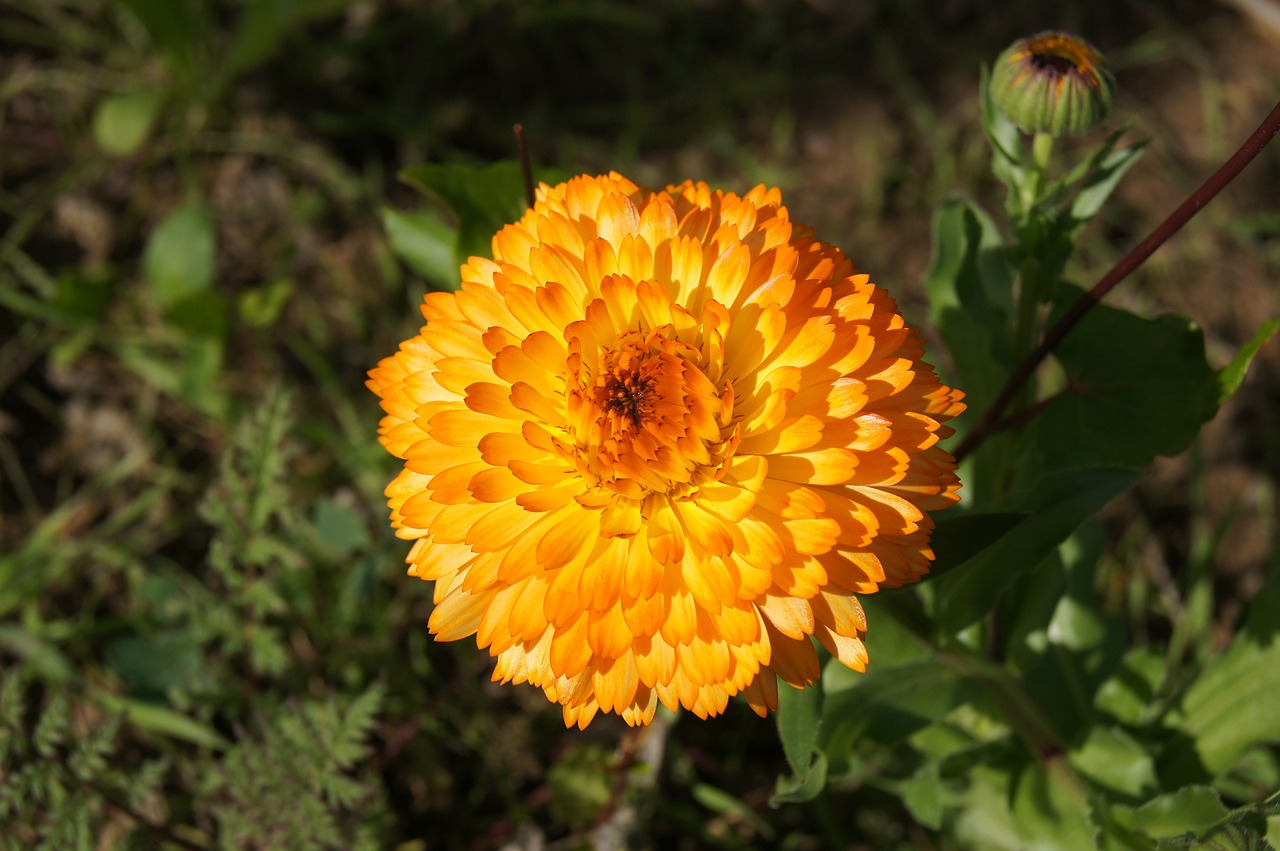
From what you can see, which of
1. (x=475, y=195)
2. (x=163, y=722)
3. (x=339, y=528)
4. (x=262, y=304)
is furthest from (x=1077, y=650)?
(x=262, y=304)

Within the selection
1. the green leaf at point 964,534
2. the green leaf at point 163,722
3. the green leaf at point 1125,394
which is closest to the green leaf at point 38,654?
the green leaf at point 163,722

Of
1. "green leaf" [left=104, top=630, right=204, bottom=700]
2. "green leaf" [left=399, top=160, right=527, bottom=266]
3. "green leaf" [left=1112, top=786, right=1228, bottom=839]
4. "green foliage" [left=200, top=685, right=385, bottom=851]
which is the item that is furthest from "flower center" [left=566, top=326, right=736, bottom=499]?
"green leaf" [left=104, top=630, right=204, bottom=700]

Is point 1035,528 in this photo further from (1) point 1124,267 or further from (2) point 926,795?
(2) point 926,795

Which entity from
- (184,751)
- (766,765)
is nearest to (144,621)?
(184,751)

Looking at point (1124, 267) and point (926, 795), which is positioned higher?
point (1124, 267)

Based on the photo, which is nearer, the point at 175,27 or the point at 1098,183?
the point at 1098,183

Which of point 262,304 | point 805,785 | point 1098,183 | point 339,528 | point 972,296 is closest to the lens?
point 805,785

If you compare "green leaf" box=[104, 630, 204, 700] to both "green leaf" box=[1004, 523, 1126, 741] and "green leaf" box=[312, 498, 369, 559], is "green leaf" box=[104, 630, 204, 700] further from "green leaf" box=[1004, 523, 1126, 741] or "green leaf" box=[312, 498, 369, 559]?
"green leaf" box=[1004, 523, 1126, 741]
